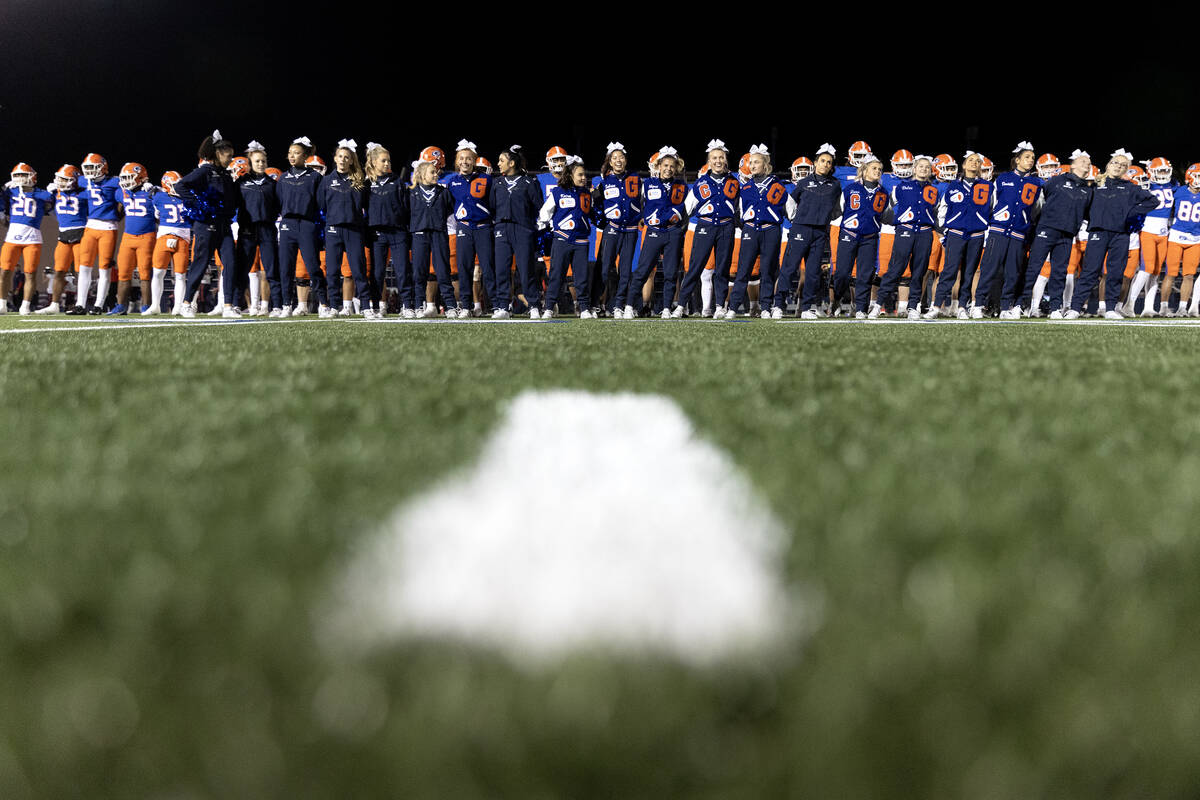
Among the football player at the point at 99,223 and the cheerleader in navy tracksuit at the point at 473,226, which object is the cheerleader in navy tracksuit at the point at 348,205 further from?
the football player at the point at 99,223

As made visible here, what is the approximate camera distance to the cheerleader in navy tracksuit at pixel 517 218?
611cm

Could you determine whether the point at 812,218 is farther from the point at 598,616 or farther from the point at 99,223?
the point at 99,223

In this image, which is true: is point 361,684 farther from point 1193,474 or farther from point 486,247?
point 486,247

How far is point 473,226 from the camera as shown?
21.1 ft

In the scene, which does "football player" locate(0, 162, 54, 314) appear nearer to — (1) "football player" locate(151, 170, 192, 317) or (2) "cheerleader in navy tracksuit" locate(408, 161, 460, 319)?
(1) "football player" locate(151, 170, 192, 317)

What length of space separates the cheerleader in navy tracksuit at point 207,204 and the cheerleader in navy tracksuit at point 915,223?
530 centimetres

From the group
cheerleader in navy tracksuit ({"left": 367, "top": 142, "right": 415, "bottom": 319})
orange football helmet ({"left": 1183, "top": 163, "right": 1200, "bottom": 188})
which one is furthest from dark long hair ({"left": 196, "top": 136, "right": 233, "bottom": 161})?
orange football helmet ({"left": 1183, "top": 163, "right": 1200, "bottom": 188})

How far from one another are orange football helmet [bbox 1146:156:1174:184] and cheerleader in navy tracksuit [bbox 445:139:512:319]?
673 cm

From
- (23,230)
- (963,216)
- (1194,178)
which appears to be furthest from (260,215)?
(1194,178)

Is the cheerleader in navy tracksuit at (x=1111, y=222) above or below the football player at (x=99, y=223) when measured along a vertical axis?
above

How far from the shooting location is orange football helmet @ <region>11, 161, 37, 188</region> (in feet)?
24.2

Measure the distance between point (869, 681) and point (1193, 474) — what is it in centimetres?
56

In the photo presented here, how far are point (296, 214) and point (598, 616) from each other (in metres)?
6.56

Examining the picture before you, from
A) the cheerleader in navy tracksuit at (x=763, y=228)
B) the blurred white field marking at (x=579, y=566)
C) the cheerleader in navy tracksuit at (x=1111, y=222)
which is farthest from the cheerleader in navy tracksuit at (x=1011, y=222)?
the blurred white field marking at (x=579, y=566)
